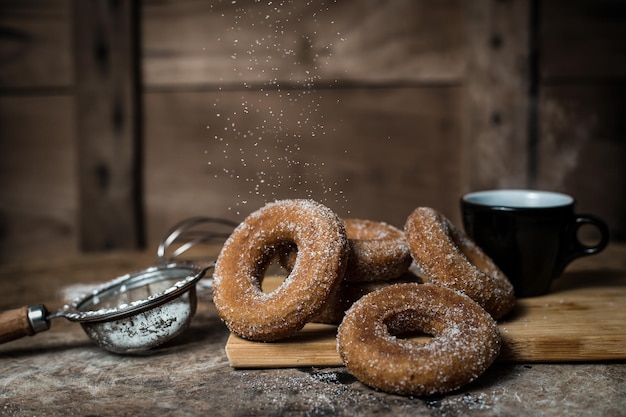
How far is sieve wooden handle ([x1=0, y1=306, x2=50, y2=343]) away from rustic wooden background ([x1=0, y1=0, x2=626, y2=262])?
44.3 inches

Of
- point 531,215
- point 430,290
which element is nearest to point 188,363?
point 430,290

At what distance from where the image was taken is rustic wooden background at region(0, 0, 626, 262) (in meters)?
2.13

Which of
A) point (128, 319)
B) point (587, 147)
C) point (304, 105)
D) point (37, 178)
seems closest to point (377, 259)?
point (128, 319)

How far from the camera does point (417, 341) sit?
3.30 feet

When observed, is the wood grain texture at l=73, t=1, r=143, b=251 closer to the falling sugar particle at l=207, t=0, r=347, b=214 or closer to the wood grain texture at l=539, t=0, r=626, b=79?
the falling sugar particle at l=207, t=0, r=347, b=214

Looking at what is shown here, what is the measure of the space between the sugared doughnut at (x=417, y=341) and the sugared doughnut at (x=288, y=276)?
7cm

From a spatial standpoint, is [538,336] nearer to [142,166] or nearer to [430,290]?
[430,290]

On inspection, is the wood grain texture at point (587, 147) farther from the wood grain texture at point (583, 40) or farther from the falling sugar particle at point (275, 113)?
the falling sugar particle at point (275, 113)

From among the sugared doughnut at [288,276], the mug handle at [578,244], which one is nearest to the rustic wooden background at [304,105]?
the mug handle at [578,244]

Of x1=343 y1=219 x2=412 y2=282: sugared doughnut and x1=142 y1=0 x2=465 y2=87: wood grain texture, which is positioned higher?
x1=142 y1=0 x2=465 y2=87: wood grain texture

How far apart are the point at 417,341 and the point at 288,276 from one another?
218 mm

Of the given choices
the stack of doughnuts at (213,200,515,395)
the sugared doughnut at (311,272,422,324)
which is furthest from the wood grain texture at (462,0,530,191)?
the sugared doughnut at (311,272,422,324)

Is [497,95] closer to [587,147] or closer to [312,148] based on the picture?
[587,147]

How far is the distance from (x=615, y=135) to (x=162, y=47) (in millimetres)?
1507
